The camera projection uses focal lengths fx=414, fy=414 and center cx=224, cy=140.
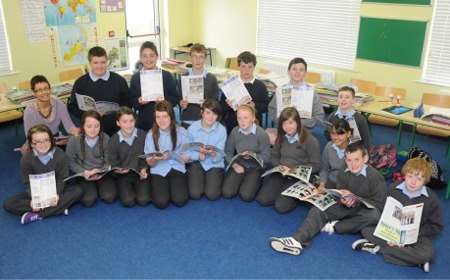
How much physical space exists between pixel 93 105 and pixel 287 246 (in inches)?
97.8

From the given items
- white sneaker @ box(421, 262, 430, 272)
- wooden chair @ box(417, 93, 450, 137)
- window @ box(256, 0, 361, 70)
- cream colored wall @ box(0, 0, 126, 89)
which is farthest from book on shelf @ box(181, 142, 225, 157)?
cream colored wall @ box(0, 0, 126, 89)

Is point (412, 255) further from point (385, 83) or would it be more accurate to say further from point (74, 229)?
point (385, 83)

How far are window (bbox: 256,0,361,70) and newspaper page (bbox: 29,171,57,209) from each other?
501 centimetres

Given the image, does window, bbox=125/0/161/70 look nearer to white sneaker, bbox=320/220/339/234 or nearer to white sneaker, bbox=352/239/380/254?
white sneaker, bbox=320/220/339/234

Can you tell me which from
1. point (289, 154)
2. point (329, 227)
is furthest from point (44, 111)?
point (329, 227)

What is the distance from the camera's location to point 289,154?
4184 mm

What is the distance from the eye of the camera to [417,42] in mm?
5977

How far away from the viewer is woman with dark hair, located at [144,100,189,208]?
4074mm

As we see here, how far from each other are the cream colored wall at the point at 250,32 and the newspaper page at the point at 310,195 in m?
3.19

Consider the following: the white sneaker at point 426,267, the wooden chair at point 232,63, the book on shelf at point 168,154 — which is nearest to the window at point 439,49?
the wooden chair at point 232,63

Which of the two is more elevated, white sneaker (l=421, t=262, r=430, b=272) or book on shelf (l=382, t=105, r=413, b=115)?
book on shelf (l=382, t=105, r=413, b=115)

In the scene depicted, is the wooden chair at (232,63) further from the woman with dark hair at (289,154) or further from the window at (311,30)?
the woman with dark hair at (289,154)

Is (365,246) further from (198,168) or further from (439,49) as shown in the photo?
(439,49)

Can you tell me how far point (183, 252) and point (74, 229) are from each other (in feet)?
3.52
